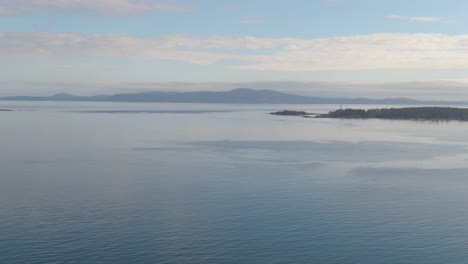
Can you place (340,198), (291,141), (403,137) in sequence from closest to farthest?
(340,198), (291,141), (403,137)

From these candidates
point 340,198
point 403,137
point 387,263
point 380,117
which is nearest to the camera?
point 387,263

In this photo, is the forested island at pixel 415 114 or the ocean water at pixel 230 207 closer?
the ocean water at pixel 230 207

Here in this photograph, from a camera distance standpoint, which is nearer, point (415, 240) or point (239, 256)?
point (239, 256)

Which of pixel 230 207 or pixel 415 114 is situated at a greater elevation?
pixel 415 114

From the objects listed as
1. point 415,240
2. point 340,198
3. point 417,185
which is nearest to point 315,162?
point 417,185

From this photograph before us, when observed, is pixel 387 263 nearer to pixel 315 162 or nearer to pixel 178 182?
pixel 178 182

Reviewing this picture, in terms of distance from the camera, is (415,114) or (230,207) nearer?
(230,207)

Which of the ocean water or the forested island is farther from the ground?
the forested island

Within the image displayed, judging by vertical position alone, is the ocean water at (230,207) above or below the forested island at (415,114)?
below
